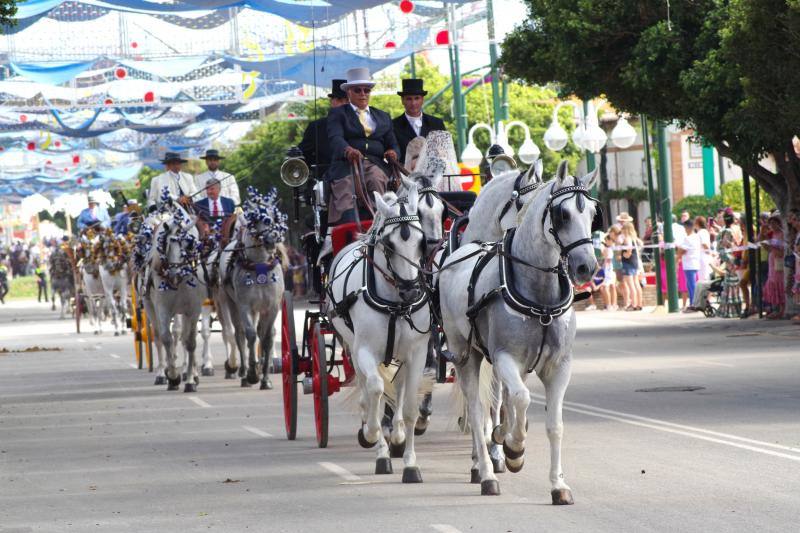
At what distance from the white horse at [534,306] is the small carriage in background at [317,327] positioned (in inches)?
73.4

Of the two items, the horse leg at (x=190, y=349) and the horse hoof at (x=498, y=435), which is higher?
the horse leg at (x=190, y=349)

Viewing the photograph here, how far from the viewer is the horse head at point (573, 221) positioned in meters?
9.64

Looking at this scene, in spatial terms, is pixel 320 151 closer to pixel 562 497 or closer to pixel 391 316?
pixel 391 316

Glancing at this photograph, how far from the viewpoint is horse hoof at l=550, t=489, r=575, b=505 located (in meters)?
9.95

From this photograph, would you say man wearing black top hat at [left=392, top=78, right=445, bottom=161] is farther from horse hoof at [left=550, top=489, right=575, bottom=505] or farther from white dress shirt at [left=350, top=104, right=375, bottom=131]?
horse hoof at [left=550, top=489, right=575, bottom=505]

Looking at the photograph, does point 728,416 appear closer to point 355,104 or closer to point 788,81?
point 355,104

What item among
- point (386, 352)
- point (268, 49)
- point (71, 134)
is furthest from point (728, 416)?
point (71, 134)

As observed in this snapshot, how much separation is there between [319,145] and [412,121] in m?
1.11

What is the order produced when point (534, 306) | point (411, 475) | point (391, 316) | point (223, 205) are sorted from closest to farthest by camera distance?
point (534, 306) < point (411, 475) < point (391, 316) < point (223, 205)

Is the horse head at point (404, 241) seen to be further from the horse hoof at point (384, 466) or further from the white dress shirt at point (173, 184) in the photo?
the white dress shirt at point (173, 184)

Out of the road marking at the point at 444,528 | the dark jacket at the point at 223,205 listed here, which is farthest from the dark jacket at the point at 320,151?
the road marking at the point at 444,528

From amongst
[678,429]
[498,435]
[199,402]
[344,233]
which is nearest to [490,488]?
[498,435]

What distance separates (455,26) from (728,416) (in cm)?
1832

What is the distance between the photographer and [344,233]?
14.0m
